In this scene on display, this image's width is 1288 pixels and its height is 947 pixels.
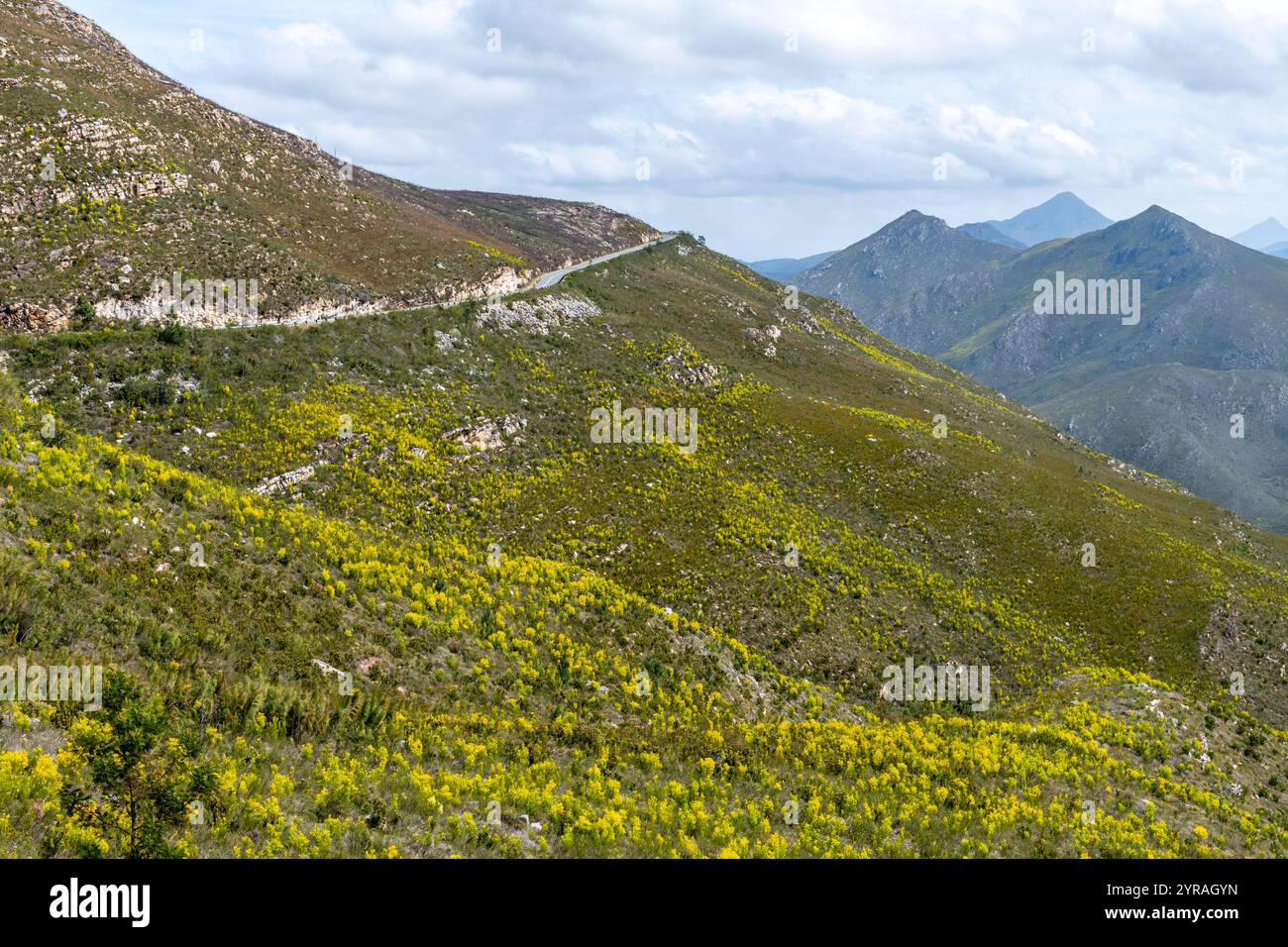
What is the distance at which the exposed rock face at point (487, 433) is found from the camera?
47531 mm

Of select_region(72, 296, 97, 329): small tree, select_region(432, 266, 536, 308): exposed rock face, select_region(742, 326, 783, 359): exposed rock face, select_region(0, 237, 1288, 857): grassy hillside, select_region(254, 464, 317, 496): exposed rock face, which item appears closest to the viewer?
select_region(0, 237, 1288, 857): grassy hillside

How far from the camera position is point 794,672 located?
34.8 m

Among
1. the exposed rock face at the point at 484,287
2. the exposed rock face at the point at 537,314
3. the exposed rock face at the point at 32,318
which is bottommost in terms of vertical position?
the exposed rock face at the point at 32,318

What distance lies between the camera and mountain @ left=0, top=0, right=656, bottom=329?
46.6 metres

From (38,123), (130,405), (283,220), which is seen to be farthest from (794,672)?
(38,123)

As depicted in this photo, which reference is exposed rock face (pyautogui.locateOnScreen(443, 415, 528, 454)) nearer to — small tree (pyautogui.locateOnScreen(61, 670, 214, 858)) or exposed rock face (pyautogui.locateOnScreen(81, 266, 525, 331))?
exposed rock face (pyautogui.locateOnScreen(81, 266, 525, 331))

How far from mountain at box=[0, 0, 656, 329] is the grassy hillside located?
6857mm

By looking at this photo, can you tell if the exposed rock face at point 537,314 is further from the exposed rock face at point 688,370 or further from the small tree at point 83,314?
the small tree at point 83,314

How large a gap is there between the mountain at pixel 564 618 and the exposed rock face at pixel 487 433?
0.76 feet

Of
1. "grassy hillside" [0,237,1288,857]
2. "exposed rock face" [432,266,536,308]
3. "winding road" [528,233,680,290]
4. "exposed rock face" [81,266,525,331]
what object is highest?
"winding road" [528,233,680,290]

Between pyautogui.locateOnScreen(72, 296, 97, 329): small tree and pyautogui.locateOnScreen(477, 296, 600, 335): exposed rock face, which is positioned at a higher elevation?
pyautogui.locateOnScreen(477, 296, 600, 335): exposed rock face

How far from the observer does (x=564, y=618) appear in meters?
31.8

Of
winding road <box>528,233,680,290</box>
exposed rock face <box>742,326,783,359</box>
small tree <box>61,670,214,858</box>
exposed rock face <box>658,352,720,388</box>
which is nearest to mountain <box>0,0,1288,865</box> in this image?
small tree <box>61,670,214,858</box>

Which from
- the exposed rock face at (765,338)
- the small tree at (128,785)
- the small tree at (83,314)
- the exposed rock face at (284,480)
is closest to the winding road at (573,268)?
the exposed rock face at (765,338)
